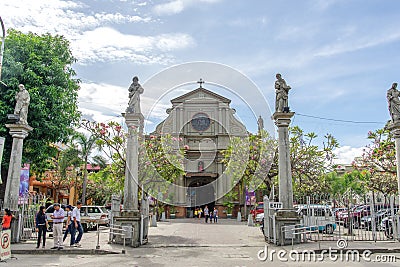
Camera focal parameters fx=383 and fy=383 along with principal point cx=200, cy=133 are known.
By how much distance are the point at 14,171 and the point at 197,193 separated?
27.8 meters

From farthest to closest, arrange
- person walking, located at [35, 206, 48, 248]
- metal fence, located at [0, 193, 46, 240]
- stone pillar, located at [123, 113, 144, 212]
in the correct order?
metal fence, located at [0, 193, 46, 240] → stone pillar, located at [123, 113, 144, 212] → person walking, located at [35, 206, 48, 248]

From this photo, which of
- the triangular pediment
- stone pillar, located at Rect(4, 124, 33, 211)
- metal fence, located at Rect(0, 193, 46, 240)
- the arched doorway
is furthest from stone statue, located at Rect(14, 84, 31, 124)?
the triangular pediment

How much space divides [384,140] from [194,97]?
23630 mm

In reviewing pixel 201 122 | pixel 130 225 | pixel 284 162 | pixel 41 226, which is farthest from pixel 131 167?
pixel 201 122

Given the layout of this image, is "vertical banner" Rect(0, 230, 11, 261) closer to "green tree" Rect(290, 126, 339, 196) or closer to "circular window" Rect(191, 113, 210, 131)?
"green tree" Rect(290, 126, 339, 196)

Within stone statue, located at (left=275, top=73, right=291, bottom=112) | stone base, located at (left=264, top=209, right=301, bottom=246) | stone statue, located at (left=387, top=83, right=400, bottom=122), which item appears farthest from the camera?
stone statue, located at (left=387, top=83, right=400, bottom=122)

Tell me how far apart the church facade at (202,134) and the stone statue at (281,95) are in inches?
973

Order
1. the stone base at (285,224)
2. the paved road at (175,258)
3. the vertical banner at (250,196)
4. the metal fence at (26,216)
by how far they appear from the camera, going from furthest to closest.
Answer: the vertical banner at (250,196) < the metal fence at (26,216) < the stone base at (285,224) < the paved road at (175,258)

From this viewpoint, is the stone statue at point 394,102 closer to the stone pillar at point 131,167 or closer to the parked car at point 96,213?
the stone pillar at point 131,167

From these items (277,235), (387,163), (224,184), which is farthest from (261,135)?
(224,184)

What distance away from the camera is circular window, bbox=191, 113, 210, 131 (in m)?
42.3

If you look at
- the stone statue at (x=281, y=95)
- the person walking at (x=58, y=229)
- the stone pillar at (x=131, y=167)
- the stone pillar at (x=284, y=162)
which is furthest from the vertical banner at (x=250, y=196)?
the person walking at (x=58, y=229)

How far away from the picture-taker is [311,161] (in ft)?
64.1

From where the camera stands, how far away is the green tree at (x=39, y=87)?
56.9ft
